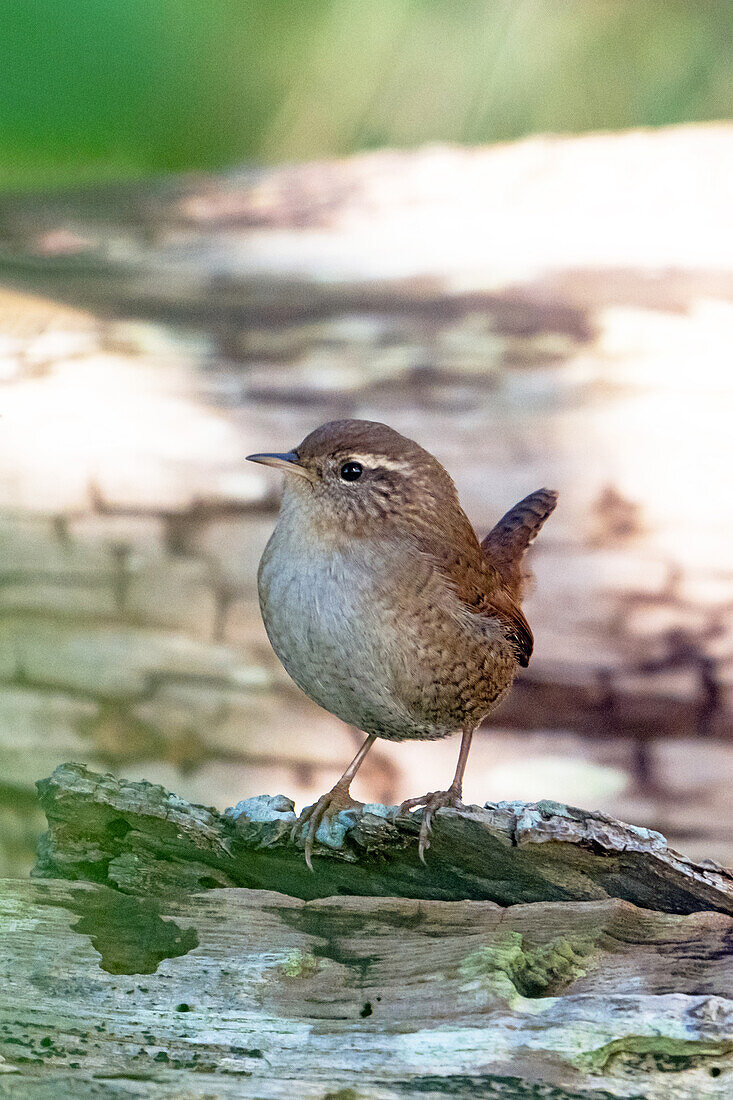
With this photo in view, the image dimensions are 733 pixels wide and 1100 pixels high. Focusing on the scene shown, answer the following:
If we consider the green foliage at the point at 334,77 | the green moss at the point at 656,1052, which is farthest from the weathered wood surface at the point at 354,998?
the green foliage at the point at 334,77

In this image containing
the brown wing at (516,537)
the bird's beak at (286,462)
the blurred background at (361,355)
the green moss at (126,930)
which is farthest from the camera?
the blurred background at (361,355)

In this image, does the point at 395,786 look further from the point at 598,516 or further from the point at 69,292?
the point at 69,292

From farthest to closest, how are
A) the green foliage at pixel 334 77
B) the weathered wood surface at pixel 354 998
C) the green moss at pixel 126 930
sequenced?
the green foliage at pixel 334 77, the green moss at pixel 126 930, the weathered wood surface at pixel 354 998

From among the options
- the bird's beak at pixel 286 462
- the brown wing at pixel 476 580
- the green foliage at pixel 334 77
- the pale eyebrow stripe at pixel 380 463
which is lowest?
the brown wing at pixel 476 580

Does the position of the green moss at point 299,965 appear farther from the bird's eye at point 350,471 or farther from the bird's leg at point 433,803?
the bird's eye at point 350,471

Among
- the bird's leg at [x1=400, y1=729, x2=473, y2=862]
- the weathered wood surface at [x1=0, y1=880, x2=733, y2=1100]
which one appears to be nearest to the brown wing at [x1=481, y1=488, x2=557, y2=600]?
the bird's leg at [x1=400, y1=729, x2=473, y2=862]

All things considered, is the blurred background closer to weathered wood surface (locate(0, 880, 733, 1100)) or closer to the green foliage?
the green foliage

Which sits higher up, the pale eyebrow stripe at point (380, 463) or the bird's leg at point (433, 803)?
the pale eyebrow stripe at point (380, 463)

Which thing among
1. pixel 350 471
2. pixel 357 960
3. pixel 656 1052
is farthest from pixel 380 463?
pixel 656 1052
